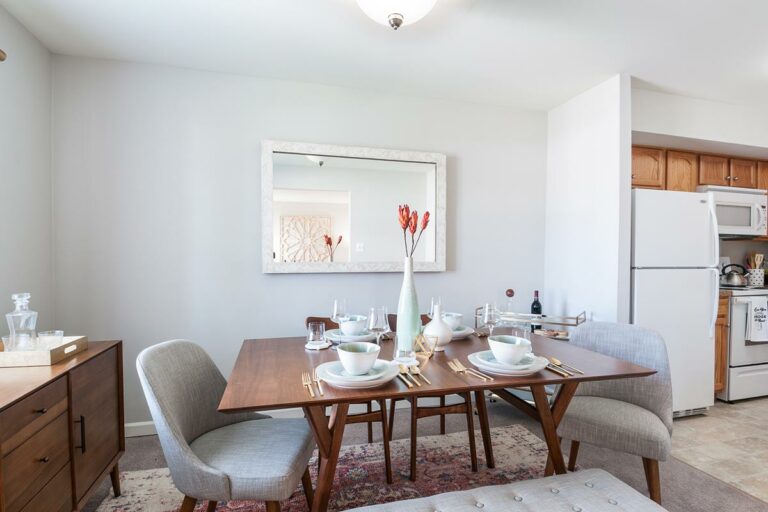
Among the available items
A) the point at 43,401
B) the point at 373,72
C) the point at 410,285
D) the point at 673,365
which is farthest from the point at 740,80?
the point at 43,401

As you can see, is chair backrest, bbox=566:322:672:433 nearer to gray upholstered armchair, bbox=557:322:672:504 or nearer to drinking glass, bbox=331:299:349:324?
gray upholstered armchair, bbox=557:322:672:504

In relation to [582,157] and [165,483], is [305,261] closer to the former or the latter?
[165,483]

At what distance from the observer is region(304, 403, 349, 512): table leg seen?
142 cm

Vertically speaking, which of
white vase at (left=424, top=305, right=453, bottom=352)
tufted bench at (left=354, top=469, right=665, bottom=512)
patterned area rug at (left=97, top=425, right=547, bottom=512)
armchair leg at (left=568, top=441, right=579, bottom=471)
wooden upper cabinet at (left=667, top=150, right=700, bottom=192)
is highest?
wooden upper cabinet at (left=667, top=150, right=700, bottom=192)

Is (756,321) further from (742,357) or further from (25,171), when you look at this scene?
(25,171)

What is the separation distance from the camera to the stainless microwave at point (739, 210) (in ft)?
11.3

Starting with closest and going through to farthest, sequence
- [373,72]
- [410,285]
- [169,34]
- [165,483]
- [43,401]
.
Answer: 1. [43,401]
2. [410,285]
3. [165,483]
4. [169,34]
5. [373,72]

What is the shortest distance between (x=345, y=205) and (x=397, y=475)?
Result: 1.79 metres

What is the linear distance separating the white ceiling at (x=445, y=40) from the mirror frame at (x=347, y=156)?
480 millimetres

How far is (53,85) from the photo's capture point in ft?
8.33

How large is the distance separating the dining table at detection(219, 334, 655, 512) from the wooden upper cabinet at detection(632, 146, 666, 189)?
2.20 m

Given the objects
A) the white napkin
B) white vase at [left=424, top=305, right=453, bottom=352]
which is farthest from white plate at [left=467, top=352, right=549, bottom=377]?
the white napkin

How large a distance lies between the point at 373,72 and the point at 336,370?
2.12 meters

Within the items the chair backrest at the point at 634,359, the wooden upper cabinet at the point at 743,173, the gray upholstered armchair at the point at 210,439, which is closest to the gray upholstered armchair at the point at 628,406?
the chair backrest at the point at 634,359
